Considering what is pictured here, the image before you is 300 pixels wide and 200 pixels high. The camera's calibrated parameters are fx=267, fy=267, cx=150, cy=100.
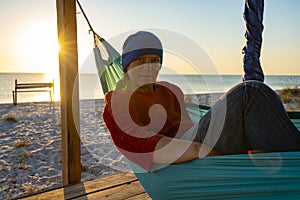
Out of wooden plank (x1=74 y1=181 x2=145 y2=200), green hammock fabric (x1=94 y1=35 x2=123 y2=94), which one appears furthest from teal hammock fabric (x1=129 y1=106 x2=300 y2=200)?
green hammock fabric (x1=94 y1=35 x2=123 y2=94)

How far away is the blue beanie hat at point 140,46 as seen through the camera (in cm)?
109

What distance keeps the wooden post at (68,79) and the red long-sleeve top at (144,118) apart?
0.35 m

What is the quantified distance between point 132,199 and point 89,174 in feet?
2.59

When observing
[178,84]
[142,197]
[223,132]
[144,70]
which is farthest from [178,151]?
[178,84]

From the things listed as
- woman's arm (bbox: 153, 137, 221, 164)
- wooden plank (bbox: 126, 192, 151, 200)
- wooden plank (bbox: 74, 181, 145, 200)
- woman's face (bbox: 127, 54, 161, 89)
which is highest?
woman's face (bbox: 127, 54, 161, 89)

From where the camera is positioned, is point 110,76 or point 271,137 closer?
point 271,137

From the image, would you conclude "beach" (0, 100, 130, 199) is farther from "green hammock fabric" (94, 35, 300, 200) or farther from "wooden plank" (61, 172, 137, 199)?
"green hammock fabric" (94, 35, 300, 200)

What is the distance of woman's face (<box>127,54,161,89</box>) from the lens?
1085 mm

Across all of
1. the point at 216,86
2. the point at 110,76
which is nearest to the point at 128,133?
the point at 110,76

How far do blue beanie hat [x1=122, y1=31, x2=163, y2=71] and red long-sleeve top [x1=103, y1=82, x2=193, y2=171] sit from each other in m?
0.15

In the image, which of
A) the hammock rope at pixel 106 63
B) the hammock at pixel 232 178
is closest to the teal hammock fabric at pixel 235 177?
the hammock at pixel 232 178

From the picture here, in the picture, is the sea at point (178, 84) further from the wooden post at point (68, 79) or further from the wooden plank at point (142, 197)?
the wooden plank at point (142, 197)

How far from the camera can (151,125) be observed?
0.99 meters

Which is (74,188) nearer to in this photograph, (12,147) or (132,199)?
(132,199)
